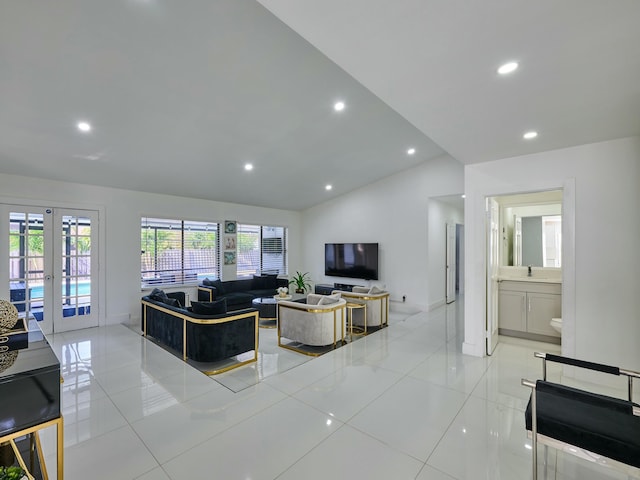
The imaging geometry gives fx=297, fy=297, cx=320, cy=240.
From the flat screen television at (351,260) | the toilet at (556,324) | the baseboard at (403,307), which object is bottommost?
the baseboard at (403,307)

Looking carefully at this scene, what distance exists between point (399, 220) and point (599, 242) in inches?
161

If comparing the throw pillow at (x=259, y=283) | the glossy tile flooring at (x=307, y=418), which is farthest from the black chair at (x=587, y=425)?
the throw pillow at (x=259, y=283)

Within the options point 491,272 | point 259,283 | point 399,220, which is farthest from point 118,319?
point 491,272

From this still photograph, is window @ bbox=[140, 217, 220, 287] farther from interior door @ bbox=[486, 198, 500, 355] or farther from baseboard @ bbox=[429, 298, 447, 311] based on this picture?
interior door @ bbox=[486, 198, 500, 355]

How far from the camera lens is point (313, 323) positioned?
4.18m

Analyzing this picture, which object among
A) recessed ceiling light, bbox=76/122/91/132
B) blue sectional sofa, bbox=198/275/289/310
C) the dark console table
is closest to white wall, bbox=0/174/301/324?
blue sectional sofa, bbox=198/275/289/310

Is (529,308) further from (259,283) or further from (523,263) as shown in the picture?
(259,283)

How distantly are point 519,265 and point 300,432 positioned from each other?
4.73 m

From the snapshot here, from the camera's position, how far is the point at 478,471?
194 centimetres

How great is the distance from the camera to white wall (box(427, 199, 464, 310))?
6.71m

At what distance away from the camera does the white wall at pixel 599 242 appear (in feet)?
10.0

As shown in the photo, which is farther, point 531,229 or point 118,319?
point 118,319

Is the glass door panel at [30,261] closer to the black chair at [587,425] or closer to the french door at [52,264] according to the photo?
the french door at [52,264]

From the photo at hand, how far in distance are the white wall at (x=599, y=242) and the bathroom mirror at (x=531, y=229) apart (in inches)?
58.6
